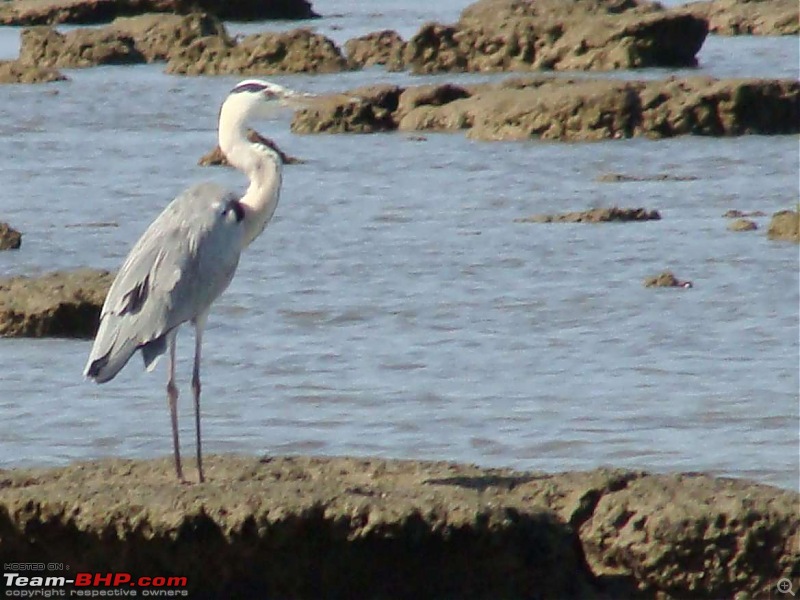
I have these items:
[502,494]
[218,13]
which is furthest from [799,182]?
[218,13]

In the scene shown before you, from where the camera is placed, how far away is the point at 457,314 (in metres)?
11.5

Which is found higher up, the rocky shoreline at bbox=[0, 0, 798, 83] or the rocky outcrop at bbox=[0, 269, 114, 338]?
the rocky outcrop at bbox=[0, 269, 114, 338]

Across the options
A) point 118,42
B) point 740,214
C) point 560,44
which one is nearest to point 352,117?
point 560,44

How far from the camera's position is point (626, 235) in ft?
46.8

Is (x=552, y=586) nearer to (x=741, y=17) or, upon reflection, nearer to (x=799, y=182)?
(x=799, y=182)

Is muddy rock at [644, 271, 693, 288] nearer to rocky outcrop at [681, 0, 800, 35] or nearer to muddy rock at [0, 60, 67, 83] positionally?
muddy rock at [0, 60, 67, 83]

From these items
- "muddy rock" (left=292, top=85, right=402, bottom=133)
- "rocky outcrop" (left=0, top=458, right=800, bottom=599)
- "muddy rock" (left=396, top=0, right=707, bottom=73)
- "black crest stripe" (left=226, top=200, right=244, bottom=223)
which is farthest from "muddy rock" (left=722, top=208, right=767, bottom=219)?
"muddy rock" (left=396, top=0, right=707, bottom=73)

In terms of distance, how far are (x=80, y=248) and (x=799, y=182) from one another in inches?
265

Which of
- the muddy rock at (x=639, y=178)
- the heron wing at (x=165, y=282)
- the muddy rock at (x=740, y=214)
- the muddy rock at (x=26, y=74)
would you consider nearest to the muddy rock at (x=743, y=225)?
the muddy rock at (x=740, y=214)

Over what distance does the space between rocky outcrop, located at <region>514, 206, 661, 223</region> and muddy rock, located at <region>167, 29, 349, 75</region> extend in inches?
594

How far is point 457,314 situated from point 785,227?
323cm

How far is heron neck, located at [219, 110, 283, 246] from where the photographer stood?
7203mm

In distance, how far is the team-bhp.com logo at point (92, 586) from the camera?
5348 millimetres

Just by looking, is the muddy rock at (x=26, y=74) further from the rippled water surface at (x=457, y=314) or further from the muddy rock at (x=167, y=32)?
the rippled water surface at (x=457, y=314)
